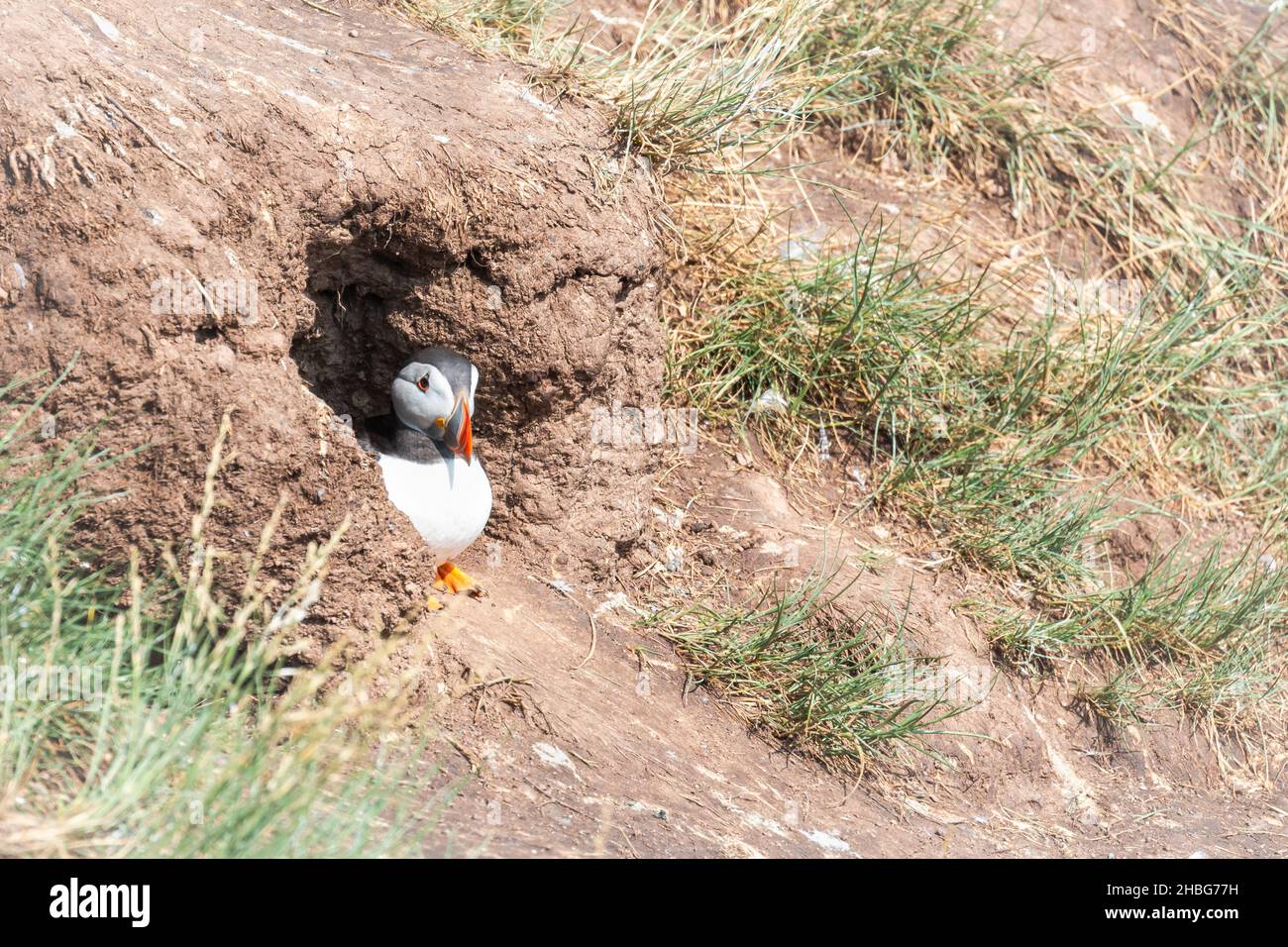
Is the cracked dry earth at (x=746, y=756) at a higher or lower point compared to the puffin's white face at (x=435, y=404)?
lower

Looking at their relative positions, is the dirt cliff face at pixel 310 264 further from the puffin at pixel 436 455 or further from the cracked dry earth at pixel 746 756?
the cracked dry earth at pixel 746 756

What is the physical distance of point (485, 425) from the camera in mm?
4445

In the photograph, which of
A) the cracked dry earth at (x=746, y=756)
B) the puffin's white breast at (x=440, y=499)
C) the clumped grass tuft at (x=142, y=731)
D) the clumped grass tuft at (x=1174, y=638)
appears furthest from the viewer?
the clumped grass tuft at (x=1174, y=638)

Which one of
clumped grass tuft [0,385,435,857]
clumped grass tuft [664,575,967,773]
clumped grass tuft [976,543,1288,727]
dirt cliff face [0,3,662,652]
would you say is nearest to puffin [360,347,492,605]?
dirt cliff face [0,3,662,652]

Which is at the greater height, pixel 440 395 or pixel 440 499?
pixel 440 395

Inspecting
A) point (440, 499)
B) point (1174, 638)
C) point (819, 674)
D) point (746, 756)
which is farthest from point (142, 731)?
point (1174, 638)

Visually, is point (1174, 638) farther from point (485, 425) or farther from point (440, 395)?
point (440, 395)

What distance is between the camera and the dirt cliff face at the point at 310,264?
9.89 feet

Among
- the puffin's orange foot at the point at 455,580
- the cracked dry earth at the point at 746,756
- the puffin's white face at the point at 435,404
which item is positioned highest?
the puffin's white face at the point at 435,404

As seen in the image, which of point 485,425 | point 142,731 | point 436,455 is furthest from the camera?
point 485,425

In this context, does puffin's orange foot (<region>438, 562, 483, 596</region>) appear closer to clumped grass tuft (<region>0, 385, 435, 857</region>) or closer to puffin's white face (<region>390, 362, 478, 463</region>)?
puffin's white face (<region>390, 362, 478, 463</region>)

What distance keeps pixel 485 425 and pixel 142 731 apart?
2.29 metres

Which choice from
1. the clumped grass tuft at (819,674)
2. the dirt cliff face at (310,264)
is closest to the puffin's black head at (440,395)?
the dirt cliff face at (310,264)

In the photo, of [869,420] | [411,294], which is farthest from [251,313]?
[869,420]
